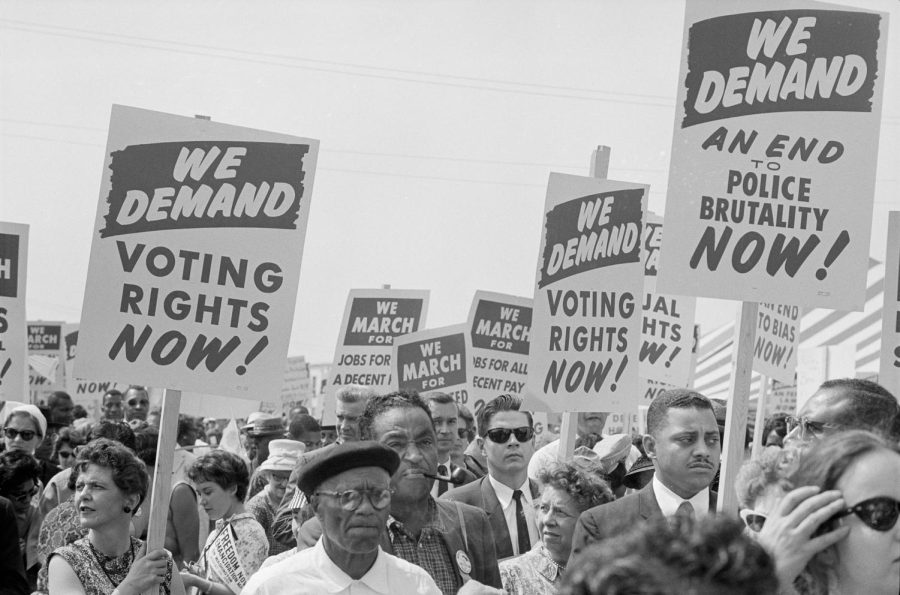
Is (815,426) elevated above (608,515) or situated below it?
above

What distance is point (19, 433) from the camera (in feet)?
33.4

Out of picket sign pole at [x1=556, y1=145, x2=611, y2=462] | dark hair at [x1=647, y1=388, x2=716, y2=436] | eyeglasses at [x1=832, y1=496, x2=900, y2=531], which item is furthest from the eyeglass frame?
picket sign pole at [x1=556, y1=145, x2=611, y2=462]

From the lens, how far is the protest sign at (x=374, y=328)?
1419 cm

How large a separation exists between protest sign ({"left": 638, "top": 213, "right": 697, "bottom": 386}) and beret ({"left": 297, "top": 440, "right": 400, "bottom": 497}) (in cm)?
720

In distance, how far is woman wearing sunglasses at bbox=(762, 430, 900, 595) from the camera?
2529 millimetres

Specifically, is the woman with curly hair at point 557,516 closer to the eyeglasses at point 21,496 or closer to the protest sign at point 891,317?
the protest sign at point 891,317

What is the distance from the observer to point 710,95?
19.7 ft

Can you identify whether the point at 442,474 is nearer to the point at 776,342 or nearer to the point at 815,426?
the point at 776,342

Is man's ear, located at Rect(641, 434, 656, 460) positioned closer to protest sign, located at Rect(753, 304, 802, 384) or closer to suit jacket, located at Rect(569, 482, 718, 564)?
suit jacket, located at Rect(569, 482, 718, 564)

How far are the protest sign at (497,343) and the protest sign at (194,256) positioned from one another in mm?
6800

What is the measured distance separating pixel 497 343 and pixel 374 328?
1955 millimetres

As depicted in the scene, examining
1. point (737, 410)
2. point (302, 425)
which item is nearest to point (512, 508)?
point (737, 410)

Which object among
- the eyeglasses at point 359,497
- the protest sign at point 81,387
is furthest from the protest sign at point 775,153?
the protest sign at point 81,387

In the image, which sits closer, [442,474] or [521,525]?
[521,525]
